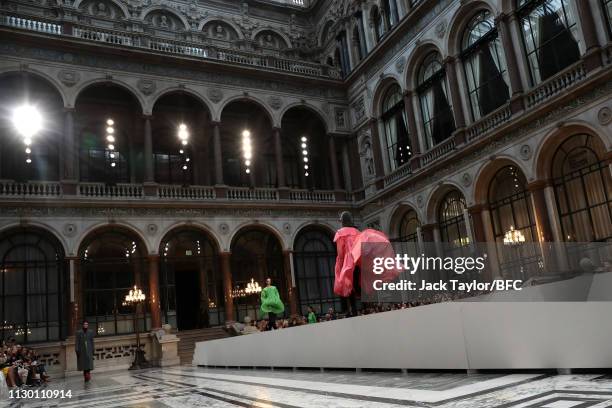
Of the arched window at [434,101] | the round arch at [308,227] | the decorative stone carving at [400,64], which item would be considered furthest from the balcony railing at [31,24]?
the arched window at [434,101]

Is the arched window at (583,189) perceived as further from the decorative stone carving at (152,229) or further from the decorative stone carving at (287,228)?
the decorative stone carving at (152,229)

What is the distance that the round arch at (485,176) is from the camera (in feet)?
55.1

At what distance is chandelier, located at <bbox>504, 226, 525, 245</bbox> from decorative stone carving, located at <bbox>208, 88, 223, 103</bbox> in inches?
492

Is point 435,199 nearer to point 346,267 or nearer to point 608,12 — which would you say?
point 608,12

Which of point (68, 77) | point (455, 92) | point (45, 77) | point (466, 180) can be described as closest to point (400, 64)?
point (455, 92)

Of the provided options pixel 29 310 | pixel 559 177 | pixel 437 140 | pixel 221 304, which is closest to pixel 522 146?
pixel 559 177

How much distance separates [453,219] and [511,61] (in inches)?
228

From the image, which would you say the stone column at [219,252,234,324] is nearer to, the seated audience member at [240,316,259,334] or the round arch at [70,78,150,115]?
the seated audience member at [240,316,259,334]

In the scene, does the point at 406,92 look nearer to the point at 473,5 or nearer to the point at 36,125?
the point at 473,5

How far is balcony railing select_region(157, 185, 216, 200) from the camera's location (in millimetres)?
20656

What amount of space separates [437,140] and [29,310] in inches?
608

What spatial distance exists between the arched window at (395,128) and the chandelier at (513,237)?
19.2 ft

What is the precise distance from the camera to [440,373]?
5.98m

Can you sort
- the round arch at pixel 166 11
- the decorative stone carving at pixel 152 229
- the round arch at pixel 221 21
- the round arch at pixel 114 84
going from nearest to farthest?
the round arch at pixel 114 84
the decorative stone carving at pixel 152 229
the round arch at pixel 166 11
the round arch at pixel 221 21
